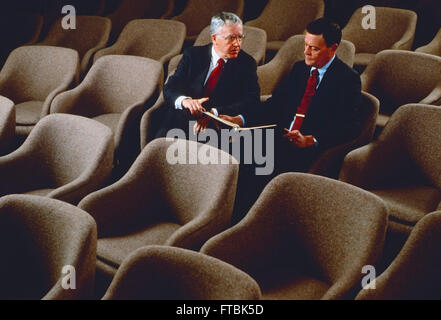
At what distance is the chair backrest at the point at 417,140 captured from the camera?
8.96 feet

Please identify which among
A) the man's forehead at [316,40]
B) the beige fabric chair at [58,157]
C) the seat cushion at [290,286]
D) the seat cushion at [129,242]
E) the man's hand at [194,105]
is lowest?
the seat cushion at [290,286]

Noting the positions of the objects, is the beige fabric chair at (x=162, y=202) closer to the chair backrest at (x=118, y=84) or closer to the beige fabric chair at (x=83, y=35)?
the chair backrest at (x=118, y=84)

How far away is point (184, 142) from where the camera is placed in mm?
2447

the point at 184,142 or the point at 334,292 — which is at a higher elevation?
the point at 184,142

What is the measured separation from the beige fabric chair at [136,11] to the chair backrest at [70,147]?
3061 millimetres

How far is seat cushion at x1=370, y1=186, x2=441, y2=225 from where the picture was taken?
8.27 feet

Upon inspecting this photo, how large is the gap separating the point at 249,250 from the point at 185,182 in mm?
493

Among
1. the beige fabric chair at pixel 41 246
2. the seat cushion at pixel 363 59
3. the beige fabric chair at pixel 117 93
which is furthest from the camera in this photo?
the seat cushion at pixel 363 59

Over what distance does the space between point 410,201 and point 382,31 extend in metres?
2.55

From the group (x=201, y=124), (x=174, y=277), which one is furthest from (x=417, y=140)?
(x=174, y=277)

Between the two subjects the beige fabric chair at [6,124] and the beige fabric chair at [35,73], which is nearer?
the beige fabric chair at [6,124]

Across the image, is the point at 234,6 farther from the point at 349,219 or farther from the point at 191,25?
the point at 349,219

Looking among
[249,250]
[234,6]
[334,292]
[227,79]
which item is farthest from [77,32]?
[334,292]

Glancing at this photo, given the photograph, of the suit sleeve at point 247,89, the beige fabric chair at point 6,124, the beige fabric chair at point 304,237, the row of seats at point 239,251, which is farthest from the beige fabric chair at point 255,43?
the beige fabric chair at point 304,237
